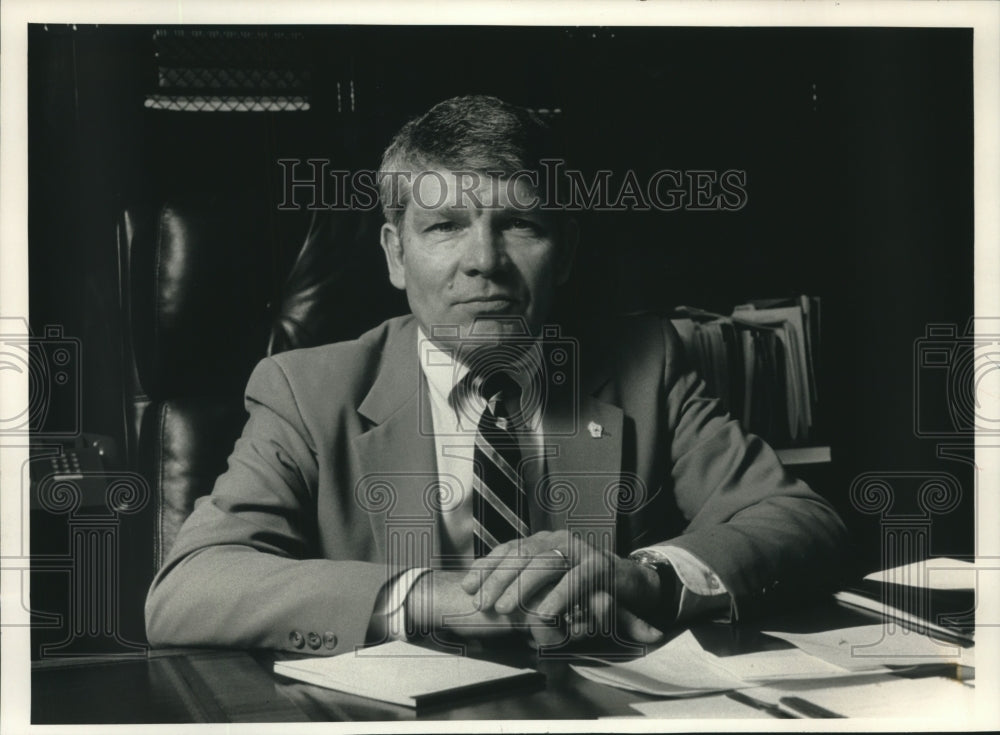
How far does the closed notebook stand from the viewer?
1.67m

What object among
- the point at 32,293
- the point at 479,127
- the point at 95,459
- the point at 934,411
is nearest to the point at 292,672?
the point at 95,459

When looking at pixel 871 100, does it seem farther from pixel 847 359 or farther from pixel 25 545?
pixel 25 545

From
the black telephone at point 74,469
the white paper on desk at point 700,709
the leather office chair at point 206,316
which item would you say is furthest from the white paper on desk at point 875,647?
the black telephone at point 74,469

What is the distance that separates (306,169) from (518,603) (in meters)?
0.86

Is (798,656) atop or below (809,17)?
below

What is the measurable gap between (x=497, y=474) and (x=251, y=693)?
0.55 metres

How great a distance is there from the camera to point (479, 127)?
6.14 ft

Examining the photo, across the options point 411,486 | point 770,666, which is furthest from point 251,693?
point 770,666

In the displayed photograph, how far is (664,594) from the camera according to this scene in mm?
1815

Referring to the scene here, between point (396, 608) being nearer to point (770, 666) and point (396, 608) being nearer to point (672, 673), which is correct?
point (672, 673)

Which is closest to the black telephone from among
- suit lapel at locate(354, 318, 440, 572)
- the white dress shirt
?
suit lapel at locate(354, 318, 440, 572)

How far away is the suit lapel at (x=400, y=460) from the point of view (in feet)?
6.06

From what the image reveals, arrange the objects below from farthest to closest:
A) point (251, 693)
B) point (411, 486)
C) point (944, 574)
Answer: point (944, 574)
point (411, 486)
point (251, 693)

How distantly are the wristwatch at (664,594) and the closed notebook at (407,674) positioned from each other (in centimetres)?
23
